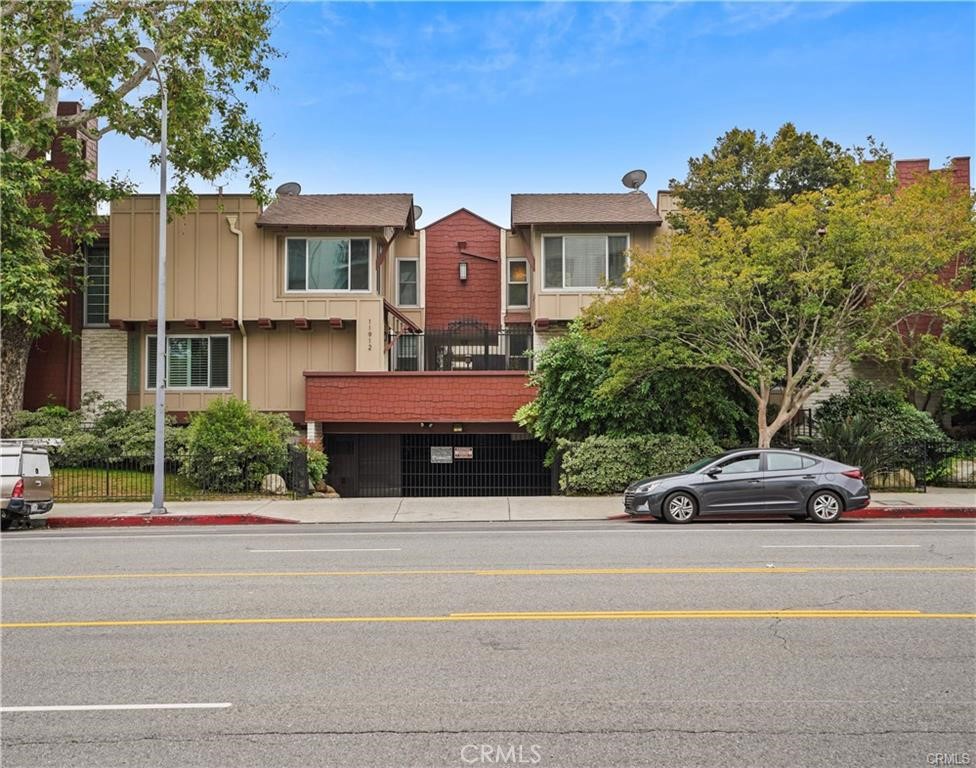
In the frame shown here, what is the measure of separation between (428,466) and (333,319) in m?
5.56

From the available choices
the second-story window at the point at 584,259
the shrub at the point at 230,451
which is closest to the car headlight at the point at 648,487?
the shrub at the point at 230,451

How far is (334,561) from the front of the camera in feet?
38.2

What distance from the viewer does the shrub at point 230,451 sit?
20.6 meters

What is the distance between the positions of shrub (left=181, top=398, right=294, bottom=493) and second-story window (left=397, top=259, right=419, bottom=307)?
Result: 11282mm

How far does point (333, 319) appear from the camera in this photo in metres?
25.0

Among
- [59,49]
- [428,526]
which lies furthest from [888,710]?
[59,49]

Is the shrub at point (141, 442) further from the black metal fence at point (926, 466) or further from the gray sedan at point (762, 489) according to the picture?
the black metal fence at point (926, 466)

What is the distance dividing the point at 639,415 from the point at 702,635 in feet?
46.9

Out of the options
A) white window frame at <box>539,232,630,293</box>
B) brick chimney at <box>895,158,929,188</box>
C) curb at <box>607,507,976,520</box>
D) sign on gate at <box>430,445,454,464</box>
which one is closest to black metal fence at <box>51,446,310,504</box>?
sign on gate at <box>430,445,454,464</box>

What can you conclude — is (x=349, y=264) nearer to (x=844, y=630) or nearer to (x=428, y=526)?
(x=428, y=526)

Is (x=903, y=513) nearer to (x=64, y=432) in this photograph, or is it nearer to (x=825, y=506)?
Answer: (x=825, y=506)

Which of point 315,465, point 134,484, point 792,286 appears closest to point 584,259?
point 792,286

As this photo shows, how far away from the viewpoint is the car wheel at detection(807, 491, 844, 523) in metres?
16.1

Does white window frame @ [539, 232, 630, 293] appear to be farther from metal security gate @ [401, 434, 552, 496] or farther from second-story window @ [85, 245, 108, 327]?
second-story window @ [85, 245, 108, 327]
